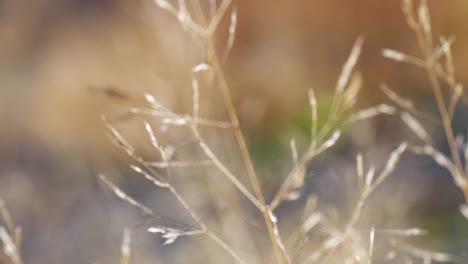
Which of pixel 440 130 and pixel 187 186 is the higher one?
pixel 187 186

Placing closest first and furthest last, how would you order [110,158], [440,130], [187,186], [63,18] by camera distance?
[187,186] < [440,130] < [110,158] < [63,18]

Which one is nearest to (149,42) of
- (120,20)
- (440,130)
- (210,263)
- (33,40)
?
(120,20)

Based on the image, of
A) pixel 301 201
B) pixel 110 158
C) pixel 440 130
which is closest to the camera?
pixel 301 201

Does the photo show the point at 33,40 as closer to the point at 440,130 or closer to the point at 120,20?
the point at 120,20

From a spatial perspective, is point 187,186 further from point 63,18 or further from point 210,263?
point 63,18

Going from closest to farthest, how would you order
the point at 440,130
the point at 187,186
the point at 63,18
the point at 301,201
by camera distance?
the point at 187,186 → the point at 301,201 → the point at 440,130 → the point at 63,18

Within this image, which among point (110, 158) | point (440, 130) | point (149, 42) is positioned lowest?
point (110, 158)

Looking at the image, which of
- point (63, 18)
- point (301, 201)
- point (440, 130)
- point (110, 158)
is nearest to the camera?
point (301, 201)

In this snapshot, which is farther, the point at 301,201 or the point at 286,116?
the point at 286,116

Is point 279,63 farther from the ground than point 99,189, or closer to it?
farther from the ground

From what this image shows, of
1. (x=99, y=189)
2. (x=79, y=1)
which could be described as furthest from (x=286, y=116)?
(x=79, y=1)
